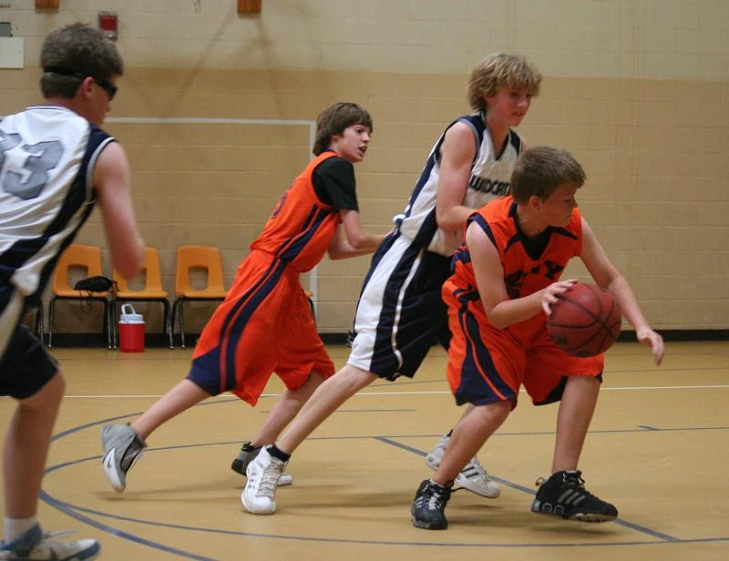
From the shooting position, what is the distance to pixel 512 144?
397 cm

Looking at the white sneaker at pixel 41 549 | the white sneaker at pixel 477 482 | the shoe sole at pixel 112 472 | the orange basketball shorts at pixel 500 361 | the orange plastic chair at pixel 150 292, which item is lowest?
the orange plastic chair at pixel 150 292

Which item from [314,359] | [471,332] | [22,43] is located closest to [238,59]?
[22,43]

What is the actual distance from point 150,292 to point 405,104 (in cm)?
308

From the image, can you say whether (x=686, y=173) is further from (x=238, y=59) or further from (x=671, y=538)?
(x=671, y=538)

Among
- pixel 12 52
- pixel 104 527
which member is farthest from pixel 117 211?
pixel 12 52

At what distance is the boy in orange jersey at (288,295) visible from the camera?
13.5ft

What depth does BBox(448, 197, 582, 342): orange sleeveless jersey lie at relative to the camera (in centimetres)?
344

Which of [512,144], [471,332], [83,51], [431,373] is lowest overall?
[431,373]

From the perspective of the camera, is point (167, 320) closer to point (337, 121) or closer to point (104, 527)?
point (337, 121)

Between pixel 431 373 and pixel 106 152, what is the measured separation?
5862 mm

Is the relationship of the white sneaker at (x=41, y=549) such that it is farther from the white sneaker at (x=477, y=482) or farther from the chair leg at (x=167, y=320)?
the chair leg at (x=167, y=320)

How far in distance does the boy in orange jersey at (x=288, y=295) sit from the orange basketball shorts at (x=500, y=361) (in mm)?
790

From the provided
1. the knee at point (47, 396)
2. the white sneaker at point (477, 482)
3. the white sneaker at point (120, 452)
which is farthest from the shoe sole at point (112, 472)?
the white sneaker at point (477, 482)

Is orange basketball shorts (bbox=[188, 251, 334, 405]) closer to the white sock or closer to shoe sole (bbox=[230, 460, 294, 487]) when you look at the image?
shoe sole (bbox=[230, 460, 294, 487])
